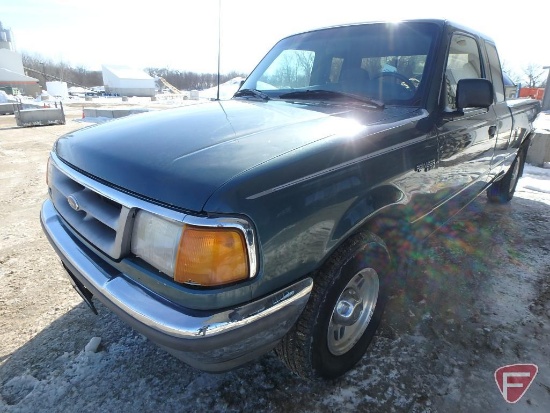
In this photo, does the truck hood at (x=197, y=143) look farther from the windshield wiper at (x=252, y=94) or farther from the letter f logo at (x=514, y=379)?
the letter f logo at (x=514, y=379)

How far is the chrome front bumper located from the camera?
4.19 ft

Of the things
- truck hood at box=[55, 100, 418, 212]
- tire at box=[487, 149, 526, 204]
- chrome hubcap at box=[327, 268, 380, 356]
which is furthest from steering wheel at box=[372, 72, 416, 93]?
tire at box=[487, 149, 526, 204]

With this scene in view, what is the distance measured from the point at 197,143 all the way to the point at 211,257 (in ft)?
1.98

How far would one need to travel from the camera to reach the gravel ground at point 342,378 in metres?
1.88

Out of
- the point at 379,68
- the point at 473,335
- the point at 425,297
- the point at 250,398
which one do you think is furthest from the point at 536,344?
the point at 379,68

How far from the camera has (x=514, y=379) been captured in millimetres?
2047

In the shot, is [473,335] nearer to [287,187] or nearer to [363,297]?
[363,297]

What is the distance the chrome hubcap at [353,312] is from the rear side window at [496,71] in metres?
2.54

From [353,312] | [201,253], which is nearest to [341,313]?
[353,312]

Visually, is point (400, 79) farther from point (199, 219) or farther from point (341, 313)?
point (199, 219)

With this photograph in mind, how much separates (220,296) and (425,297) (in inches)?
81.7

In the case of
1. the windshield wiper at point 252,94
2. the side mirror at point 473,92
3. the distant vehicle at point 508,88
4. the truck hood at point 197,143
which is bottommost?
the truck hood at point 197,143

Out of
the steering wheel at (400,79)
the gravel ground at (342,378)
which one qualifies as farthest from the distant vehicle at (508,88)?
the steering wheel at (400,79)

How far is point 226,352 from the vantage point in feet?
4.46
